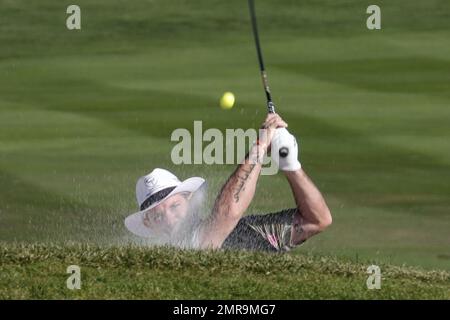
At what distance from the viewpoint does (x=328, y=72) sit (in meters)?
18.3

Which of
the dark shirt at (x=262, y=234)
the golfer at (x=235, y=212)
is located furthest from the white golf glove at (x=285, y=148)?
the dark shirt at (x=262, y=234)

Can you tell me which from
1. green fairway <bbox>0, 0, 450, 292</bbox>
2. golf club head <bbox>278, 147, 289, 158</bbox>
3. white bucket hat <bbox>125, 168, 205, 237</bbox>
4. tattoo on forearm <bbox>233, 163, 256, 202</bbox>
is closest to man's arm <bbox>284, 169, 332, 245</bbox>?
golf club head <bbox>278, 147, 289, 158</bbox>

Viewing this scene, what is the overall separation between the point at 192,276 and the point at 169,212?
74cm

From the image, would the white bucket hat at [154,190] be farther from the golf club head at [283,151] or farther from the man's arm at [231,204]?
the golf club head at [283,151]

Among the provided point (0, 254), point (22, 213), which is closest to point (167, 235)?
point (0, 254)

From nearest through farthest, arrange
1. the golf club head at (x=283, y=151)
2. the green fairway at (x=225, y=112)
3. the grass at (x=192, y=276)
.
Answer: the grass at (x=192, y=276) → the golf club head at (x=283, y=151) → the green fairway at (x=225, y=112)

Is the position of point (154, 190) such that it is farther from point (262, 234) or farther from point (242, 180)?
point (262, 234)

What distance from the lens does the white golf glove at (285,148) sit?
9438mm

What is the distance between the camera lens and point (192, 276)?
8688 millimetres

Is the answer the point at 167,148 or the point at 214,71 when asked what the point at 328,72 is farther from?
the point at 167,148

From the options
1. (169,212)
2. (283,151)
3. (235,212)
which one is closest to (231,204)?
(235,212)

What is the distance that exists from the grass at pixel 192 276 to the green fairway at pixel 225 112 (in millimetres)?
42

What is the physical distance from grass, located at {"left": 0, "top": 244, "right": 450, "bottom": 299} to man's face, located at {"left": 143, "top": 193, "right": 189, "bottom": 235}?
28cm
